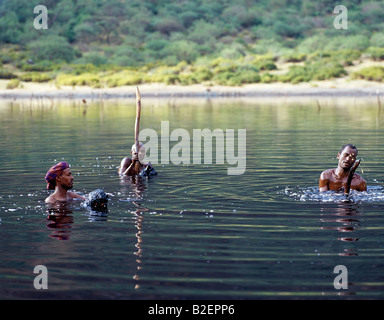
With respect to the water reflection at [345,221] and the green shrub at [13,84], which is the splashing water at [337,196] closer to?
the water reflection at [345,221]

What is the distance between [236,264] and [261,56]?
6138cm

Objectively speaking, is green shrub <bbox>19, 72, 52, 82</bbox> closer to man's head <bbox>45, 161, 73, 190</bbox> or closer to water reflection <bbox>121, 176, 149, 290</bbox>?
water reflection <bbox>121, 176, 149, 290</bbox>

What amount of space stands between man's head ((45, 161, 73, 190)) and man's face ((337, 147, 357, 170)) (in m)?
4.29

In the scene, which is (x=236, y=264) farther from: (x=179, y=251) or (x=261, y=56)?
(x=261, y=56)

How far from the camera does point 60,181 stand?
11.2m

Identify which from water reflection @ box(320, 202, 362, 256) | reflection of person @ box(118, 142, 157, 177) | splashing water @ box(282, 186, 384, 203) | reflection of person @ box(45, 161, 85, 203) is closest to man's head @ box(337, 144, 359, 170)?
splashing water @ box(282, 186, 384, 203)

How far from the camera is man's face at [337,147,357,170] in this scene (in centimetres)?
1112

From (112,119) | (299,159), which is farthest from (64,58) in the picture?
(299,159)

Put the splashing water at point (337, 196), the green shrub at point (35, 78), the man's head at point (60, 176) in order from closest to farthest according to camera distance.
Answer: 1. the man's head at point (60, 176)
2. the splashing water at point (337, 196)
3. the green shrub at point (35, 78)

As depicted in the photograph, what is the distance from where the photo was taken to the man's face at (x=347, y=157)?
11.1 m

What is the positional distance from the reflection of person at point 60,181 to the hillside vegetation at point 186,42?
45960mm

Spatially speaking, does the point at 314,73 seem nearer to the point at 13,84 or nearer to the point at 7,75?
the point at 13,84

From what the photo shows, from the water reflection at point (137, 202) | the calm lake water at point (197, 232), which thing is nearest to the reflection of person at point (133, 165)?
the water reflection at point (137, 202)
